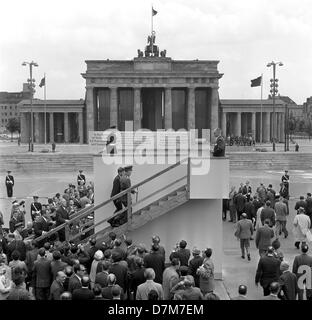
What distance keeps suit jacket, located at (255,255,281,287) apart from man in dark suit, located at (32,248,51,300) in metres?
3.67

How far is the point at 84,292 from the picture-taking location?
703cm

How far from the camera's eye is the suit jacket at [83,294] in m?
6.96

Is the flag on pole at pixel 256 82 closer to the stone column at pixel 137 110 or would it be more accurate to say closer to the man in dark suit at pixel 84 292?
the stone column at pixel 137 110

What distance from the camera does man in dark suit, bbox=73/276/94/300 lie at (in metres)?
6.96

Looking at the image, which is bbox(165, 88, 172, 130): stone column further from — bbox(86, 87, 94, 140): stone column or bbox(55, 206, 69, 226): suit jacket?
bbox(55, 206, 69, 226): suit jacket

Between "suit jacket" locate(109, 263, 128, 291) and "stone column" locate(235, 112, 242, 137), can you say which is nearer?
"suit jacket" locate(109, 263, 128, 291)

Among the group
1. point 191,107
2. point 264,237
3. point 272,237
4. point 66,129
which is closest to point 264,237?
point 264,237

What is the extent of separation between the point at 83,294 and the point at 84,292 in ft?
0.11

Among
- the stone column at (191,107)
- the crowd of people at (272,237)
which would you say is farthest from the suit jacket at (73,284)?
the stone column at (191,107)

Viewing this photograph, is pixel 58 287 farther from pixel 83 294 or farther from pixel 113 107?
pixel 113 107

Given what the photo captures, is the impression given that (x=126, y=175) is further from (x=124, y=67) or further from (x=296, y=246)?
(x=124, y=67)

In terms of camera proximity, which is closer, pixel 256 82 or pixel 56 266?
pixel 56 266

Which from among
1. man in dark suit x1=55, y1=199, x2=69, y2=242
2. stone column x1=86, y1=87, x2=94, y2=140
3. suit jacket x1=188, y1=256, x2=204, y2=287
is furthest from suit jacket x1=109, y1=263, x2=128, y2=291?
stone column x1=86, y1=87, x2=94, y2=140
